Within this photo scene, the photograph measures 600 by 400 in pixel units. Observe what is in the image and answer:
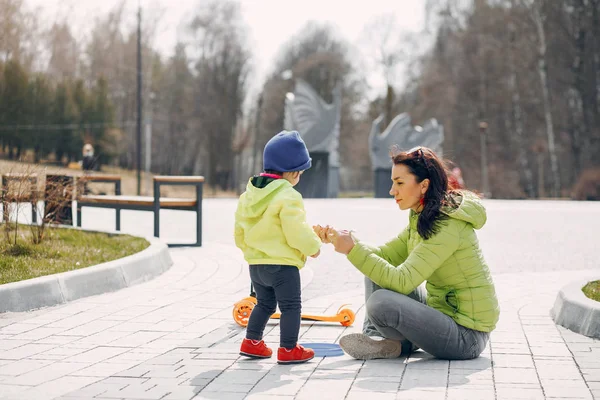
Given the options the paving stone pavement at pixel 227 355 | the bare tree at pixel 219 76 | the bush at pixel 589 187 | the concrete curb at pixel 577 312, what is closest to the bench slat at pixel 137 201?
the paving stone pavement at pixel 227 355

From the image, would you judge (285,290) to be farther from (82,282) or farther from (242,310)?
(82,282)

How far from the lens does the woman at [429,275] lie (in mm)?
5336

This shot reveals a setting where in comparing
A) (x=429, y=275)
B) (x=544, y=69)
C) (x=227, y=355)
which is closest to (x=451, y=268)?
(x=429, y=275)

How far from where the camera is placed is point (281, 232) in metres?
5.39

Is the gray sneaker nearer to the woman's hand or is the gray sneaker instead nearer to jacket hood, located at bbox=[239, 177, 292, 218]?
the woman's hand

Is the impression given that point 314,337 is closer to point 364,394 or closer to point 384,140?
point 364,394

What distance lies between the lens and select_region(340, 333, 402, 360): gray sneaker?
556 centimetres

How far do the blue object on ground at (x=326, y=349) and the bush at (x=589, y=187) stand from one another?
3395 centimetres

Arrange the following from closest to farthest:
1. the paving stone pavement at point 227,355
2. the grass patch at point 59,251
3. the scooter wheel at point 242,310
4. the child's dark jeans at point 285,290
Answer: the paving stone pavement at point 227,355 < the child's dark jeans at point 285,290 < the scooter wheel at point 242,310 < the grass patch at point 59,251

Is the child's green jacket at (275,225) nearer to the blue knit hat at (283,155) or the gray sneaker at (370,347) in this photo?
the blue knit hat at (283,155)

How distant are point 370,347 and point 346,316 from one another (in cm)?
137

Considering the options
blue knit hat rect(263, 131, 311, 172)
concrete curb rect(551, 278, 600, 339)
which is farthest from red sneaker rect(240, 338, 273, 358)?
concrete curb rect(551, 278, 600, 339)

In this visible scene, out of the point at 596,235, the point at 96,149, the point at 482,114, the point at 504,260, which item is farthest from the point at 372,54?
the point at 504,260

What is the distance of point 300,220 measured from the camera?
5285 millimetres
